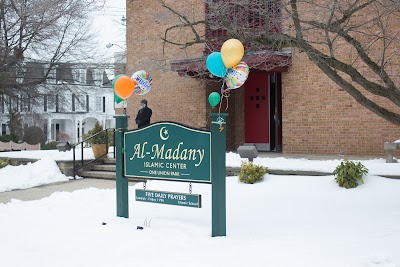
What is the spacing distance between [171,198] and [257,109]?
11423mm

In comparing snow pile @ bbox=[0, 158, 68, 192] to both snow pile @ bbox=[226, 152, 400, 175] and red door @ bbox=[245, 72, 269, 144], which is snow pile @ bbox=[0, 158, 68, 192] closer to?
snow pile @ bbox=[226, 152, 400, 175]

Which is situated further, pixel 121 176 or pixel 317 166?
pixel 317 166

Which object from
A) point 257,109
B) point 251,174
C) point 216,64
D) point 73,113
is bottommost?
point 251,174

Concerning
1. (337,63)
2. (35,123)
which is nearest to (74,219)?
(337,63)

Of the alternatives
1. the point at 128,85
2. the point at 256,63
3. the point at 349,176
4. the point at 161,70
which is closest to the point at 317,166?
the point at 349,176

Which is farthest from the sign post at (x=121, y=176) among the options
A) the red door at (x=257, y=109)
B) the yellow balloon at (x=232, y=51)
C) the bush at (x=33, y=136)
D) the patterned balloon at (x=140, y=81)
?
the bush at (x=33, y=136)

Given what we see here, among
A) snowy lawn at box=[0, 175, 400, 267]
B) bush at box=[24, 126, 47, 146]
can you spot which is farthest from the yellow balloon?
bush at box=[24, 126, 47, 146]

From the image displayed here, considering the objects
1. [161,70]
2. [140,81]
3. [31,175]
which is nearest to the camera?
[140,81]

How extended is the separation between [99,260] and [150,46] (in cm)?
1343

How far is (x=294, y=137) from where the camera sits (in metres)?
14.9

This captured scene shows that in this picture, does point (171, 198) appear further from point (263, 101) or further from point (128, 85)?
point (263, 101)

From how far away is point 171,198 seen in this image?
21.6 feet

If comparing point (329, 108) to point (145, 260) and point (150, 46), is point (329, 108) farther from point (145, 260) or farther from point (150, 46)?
point (145, 260)

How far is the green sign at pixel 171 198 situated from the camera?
6.34 metres
